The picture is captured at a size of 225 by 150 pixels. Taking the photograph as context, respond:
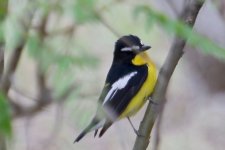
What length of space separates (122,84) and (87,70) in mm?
128

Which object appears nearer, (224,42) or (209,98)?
(224,42)

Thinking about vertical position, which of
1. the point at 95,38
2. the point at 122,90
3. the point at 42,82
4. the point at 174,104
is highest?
the point at 122,90

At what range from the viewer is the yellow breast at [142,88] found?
278 cm

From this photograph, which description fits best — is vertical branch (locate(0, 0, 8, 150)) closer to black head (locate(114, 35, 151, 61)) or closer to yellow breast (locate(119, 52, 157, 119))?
black head (locate(114, 35, 151, 61))

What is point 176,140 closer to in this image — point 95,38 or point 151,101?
point 95,38

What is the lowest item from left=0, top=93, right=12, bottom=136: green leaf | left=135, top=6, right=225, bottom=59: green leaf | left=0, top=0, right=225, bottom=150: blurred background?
left=0, top=0, right=225, bottom=150: blurred background

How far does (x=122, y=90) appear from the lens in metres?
2.84

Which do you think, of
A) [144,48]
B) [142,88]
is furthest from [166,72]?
[142,88]

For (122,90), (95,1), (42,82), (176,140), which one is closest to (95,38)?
(176,140)

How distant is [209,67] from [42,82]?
4016 millimetres

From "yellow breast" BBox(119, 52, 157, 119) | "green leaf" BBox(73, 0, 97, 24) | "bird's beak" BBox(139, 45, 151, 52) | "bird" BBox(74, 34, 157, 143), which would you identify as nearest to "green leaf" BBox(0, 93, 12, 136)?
"green leaf" BBox(73, 0, 97, 24)

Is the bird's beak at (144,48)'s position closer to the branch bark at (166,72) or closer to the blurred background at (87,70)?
the blurred background at (87,70)

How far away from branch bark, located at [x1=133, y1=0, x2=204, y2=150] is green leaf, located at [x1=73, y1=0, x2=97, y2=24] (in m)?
0.22

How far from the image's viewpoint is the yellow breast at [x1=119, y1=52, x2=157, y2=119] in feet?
9.13
